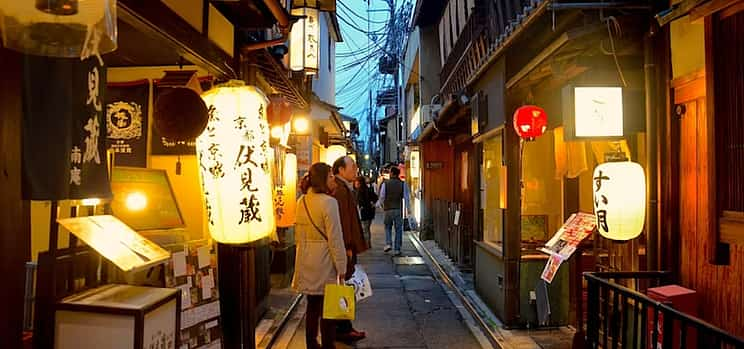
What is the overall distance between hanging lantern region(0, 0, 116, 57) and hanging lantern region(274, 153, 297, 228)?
24.0 ft

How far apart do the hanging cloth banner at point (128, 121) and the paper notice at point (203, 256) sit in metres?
2.25

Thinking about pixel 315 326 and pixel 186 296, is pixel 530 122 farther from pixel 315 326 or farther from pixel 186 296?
pixel 186 296

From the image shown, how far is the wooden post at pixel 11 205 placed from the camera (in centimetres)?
301

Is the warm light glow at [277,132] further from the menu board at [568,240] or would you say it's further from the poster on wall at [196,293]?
the menu board at [568,240]

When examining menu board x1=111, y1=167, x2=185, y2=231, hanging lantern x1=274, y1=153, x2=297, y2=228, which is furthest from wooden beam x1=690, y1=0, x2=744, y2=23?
hanging lantern x1=274, y1=153, x2=297, y2=228

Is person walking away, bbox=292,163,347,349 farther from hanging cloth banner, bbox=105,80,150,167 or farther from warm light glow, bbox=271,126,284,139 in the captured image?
hanging cloth banner, bbox=105,80,150,167

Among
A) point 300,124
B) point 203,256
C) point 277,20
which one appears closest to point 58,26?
point 203,256

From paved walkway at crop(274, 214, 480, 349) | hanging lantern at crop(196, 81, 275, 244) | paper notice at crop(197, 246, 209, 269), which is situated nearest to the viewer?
hanging lantern at crop(196, 81, 275, 244)

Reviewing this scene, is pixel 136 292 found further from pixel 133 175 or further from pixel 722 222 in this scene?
pixel 722 222

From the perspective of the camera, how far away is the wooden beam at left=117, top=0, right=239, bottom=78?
4395 mm

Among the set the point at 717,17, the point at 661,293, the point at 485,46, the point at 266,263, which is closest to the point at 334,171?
the point at 266,263

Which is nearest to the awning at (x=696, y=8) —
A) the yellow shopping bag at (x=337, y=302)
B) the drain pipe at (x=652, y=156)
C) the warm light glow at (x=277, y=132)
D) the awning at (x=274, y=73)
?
the drain pipe at (x=652, y=156)

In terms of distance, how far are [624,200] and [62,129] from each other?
552cm

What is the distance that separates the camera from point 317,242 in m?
7.19
